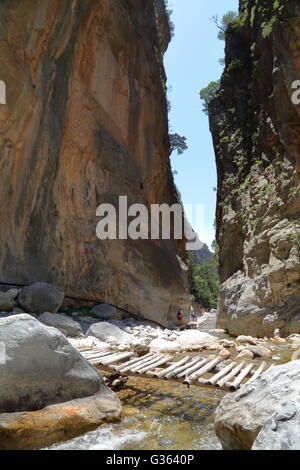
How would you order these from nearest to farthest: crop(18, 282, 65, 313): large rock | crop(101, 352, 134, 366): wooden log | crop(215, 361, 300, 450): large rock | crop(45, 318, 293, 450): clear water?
crop(215, 361, 300, 450): large rock, crop(45, 318, 293, 450): clear water, crop(101, 352, 134, 366): wooden log, crop(18, 282, 65, 313): large rock

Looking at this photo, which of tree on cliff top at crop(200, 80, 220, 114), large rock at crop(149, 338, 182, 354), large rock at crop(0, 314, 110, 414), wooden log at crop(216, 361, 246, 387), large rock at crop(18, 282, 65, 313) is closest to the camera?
large rock at crop(0, 314, 110, 414)

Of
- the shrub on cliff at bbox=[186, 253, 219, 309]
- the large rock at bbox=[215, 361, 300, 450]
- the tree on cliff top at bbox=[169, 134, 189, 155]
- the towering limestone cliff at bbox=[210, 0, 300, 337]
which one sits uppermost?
the tree on cliff top at bbox=[169, 134, 189, 155]

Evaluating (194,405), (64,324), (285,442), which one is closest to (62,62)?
(64,324)

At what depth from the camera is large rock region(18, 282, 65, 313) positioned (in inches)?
387

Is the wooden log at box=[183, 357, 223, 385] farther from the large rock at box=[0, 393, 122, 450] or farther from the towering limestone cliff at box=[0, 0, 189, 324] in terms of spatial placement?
the towering limestone cliff at box=[0, 0, 189, 324]

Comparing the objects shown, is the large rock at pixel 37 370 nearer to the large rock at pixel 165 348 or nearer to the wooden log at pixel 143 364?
the wooden log at pixel 143 364

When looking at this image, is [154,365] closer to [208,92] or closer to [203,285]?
[208,92]

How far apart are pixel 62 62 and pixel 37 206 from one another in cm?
578

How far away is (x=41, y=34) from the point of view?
1220 cm

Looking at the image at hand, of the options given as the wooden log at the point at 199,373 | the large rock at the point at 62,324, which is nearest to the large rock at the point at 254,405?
the wooden log at the point at 199,373

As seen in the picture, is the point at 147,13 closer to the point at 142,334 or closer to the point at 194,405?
the point at 142,334

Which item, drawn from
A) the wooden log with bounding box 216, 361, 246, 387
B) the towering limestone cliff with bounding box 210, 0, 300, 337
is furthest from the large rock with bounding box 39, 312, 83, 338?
the towering limestone cliff with bounding box 210, 0, 300, 337

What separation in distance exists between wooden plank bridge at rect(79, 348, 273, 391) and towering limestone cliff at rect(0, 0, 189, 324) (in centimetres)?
590

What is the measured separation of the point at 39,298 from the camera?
10086mm
